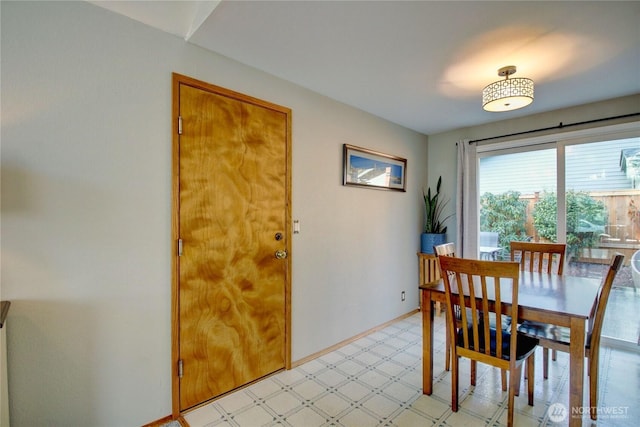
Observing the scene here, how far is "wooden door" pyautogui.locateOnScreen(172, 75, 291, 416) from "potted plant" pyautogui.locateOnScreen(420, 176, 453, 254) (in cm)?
216

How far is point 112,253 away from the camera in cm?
162

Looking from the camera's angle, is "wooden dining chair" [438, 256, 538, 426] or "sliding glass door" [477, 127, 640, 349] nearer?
"wooden dining chair" [438, 256, 538, 426]

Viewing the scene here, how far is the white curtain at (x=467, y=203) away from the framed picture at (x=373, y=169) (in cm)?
70

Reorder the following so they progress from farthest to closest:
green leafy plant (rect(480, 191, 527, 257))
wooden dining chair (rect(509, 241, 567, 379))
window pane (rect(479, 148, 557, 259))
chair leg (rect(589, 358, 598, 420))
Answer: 1. green leafy plant (rect(480, 191, 527, 257))
2. window pane (rect(479, 148, 557, 259))
3. wooden dining chair (rect(509, 241, 567, 379))
4. chair leg (rect(589, 358, 598, 420))

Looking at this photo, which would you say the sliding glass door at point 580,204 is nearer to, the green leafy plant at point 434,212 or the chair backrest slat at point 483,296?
the green leafy plant at point 434,212

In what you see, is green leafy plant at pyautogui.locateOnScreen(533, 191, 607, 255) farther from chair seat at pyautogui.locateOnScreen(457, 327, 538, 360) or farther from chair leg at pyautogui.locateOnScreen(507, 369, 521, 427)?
chair leg at pyautogui.locateOnScreen(507, 369, 521, 427)

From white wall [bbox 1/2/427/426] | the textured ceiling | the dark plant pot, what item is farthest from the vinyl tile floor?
the textured ceiling

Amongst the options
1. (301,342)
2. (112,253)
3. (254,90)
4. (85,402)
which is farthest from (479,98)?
(85,402)

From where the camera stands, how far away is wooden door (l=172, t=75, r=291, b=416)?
186 cm

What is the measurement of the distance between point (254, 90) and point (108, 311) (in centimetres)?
172

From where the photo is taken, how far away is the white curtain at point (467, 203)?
3.55 meters

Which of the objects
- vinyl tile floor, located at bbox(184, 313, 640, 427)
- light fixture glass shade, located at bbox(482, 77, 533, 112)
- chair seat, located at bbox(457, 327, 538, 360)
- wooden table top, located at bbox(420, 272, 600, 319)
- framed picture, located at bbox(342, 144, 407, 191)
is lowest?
vinyl tile floor, located at bbox(184, 313, 640, 427)

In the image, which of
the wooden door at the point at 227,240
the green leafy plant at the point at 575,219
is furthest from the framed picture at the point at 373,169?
the green leafy plant at the point at 575,219

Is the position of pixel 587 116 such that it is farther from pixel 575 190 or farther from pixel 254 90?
pixel 254 90
